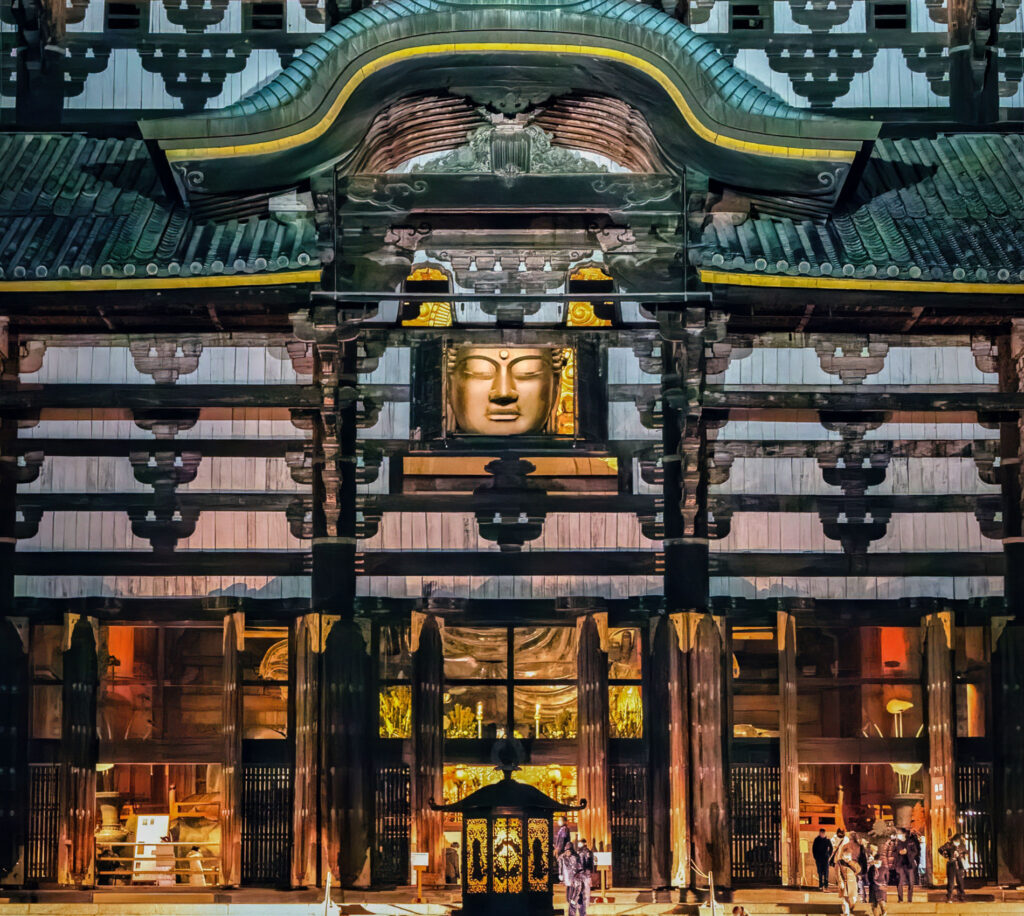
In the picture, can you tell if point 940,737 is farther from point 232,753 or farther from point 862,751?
point 232,753

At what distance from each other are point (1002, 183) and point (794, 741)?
→ 8400mm

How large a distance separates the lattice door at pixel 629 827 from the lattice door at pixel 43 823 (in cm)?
749

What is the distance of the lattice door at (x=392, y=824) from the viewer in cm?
2736

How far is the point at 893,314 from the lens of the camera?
2748cm

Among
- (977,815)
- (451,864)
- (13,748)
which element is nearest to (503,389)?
(451,864)

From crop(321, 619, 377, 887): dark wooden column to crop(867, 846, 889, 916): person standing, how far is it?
638cm

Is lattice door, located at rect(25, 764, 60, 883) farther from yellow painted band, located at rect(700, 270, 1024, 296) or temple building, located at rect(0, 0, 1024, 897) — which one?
yellow painted band, located at rect(700, 270, 1024, 296)

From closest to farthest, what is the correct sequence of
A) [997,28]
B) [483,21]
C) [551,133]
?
[483,21] < [551,133] < [997,28]

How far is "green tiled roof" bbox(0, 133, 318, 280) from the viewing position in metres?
25.9

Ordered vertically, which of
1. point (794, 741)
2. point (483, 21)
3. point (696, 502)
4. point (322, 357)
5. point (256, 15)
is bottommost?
point (794, 741)

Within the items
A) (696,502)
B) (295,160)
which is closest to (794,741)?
(696,502)

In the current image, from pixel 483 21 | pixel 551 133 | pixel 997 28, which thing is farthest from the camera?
pixel 997 28

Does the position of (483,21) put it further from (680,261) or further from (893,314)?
(893,314)

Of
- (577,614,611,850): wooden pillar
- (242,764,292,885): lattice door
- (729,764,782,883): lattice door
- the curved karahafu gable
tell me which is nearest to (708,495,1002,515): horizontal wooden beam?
(577,614,611,850): wooden pillar
